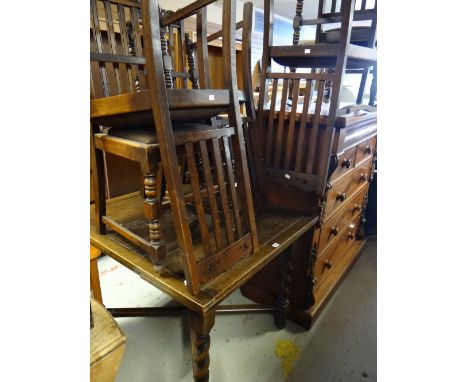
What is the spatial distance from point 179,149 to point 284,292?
0.98 metres

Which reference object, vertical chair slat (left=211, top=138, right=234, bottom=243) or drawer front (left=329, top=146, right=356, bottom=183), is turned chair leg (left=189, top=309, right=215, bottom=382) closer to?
vertical chair slat (left=211, top=138, right=234, bottom=243)

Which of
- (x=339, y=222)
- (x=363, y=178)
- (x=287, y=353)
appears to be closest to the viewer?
(x=287, y=353)

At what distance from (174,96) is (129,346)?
4.13 feet

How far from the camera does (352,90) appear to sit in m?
4.96

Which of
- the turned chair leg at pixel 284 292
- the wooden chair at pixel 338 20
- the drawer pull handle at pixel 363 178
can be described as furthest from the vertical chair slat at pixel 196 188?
the drawer pull handle at pixel 363 178

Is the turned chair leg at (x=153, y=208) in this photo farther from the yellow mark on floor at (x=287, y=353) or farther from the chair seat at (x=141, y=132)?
the yellow mark on floor at (x=287, y=353)

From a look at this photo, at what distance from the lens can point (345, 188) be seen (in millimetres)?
1657

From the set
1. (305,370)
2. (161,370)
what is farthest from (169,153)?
(305,370)

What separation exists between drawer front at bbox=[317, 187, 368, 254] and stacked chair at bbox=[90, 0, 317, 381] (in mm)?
265

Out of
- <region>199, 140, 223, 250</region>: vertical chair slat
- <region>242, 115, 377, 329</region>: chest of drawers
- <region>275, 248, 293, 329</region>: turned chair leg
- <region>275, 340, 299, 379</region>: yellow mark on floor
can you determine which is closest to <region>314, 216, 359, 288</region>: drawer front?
<region>242, 115, 377, 329</region>: chest of drawers

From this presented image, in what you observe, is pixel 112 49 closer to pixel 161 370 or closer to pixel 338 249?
pixel 161 370

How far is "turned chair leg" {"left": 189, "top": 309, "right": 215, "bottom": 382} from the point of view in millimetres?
815

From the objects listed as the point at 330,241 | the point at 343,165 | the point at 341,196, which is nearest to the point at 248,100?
the point at 343,165

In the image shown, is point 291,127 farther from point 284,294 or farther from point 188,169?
point 284,294
